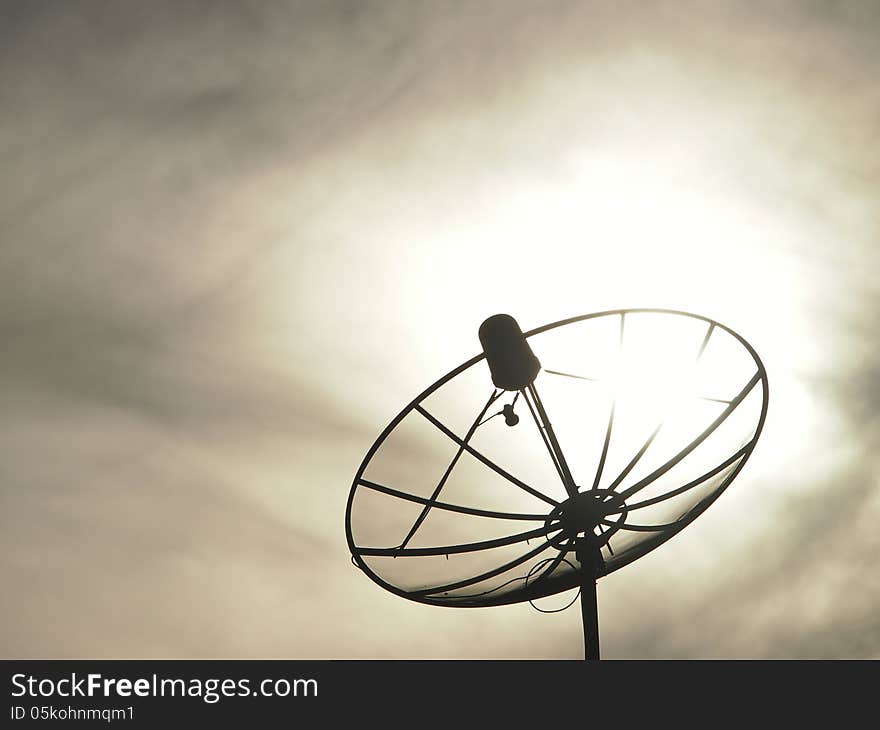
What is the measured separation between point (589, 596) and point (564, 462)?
1958mm

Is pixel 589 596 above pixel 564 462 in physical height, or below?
below

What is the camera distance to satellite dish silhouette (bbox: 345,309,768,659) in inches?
542

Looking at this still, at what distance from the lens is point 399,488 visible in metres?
15.6

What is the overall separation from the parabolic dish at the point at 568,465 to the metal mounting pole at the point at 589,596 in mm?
205

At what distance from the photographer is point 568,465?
15.6 meters

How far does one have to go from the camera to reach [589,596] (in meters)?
12.9

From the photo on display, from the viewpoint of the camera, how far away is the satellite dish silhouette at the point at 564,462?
542 inches

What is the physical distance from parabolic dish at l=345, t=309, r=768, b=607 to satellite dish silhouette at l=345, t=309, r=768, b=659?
22mm

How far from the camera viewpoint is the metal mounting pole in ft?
40.4

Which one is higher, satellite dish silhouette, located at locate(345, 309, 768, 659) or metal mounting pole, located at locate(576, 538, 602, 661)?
satellite dish silhouette, located at locate(345, 309, 768, 659)

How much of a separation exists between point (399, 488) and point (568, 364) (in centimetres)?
335

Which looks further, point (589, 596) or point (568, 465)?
point (568, 465)
